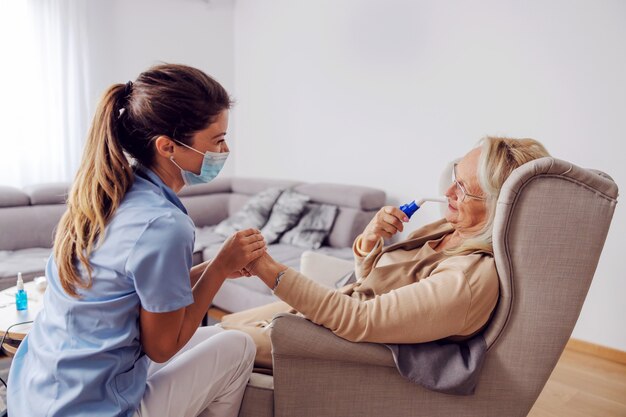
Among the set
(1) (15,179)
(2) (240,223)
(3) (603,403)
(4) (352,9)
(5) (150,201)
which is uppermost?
(4) (352,9)

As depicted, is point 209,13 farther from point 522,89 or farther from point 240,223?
point 522,89

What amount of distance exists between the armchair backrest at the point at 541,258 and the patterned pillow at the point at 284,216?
2.32m

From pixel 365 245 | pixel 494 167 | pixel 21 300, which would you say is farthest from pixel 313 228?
pixel 494 167

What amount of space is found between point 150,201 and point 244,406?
2.10 ft

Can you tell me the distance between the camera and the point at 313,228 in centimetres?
347

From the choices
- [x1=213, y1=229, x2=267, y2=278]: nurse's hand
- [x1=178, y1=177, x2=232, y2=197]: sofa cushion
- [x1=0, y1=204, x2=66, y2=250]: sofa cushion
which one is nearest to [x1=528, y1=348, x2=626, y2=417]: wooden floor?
[x1=213, y1=229, x2=267, y2=278]: nurse's hand

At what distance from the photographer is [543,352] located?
50.6 inches

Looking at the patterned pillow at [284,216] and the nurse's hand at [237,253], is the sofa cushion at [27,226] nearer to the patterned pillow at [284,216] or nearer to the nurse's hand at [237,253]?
the patterned pillow at [284,216]

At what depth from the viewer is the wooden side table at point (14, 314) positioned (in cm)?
175

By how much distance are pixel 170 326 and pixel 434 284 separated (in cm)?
63

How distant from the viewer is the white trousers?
1178mm

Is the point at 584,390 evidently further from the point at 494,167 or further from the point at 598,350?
the point at 494,167

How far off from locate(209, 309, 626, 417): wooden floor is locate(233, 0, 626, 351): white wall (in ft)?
0.50

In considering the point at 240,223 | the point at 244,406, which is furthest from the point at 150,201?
the point at 240,223
